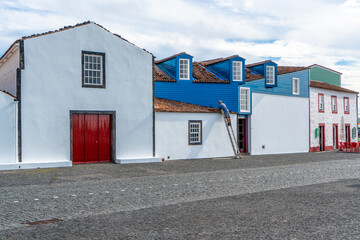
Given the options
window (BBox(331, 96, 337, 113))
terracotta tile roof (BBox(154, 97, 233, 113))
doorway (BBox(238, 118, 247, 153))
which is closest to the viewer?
terracotta tile roof (BBox(154, 97, 233, 113))

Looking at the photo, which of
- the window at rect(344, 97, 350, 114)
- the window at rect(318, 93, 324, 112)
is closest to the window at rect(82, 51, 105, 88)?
the window at rect(318, 93, 324, 112)

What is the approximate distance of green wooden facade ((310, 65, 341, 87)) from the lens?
3662 centimetres

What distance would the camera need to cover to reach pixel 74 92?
18.6 metres

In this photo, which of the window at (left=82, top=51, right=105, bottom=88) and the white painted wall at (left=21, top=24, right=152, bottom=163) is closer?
the white painted wall at (left=21, top=24, right=152, bottom=163)

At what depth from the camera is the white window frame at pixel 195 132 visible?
75.1ft

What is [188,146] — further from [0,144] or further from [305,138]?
[305,138]

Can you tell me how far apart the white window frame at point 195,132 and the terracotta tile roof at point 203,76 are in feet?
10.6

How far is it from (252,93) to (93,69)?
39.2 feet

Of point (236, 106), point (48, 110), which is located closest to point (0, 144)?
point (48, 110)

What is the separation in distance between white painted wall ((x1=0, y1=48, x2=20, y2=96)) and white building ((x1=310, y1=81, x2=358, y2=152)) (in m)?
22.2

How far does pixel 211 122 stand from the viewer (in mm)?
23781

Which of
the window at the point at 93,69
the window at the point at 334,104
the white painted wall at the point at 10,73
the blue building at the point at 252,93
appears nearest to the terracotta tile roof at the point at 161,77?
the blue building at the point at 252,93

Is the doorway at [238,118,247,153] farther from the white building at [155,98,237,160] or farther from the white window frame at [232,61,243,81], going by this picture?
the white window frame at [232,61,243,81]

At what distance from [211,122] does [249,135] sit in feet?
14.1
